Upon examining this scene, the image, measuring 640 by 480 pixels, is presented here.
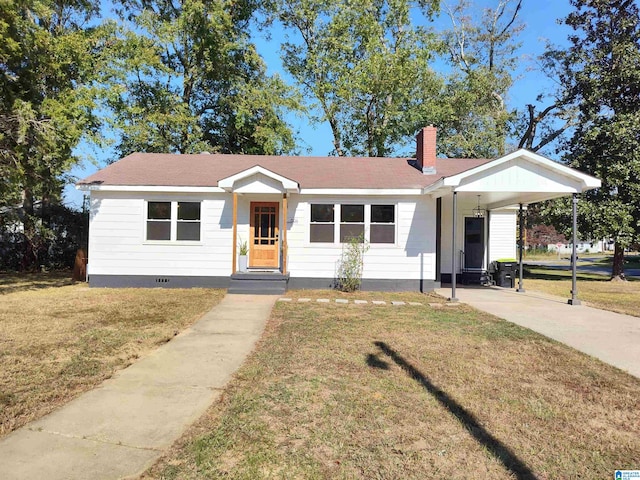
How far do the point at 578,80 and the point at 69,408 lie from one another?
21045 mm

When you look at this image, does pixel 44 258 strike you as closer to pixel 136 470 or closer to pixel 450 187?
pixel 450 187

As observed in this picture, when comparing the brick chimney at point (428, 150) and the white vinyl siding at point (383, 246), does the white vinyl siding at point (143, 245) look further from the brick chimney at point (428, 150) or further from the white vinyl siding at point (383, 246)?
the brick chimney at point (428, 150)

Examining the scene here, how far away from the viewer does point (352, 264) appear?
12.2 meters

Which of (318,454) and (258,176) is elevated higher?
(258,176)

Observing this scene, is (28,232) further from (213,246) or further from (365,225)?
(365,225)

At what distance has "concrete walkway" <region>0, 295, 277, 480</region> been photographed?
107 inches

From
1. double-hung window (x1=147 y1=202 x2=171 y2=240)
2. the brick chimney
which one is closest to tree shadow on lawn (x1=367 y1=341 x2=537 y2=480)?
double-hung window (x1=147 y1=202 x2=171 y2=240)

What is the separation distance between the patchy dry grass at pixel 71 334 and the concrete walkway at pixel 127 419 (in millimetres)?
257

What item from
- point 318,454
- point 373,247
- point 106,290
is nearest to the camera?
point 318,454

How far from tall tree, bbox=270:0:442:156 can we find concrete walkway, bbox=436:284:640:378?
14361 millimetres

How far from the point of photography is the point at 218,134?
23.3m

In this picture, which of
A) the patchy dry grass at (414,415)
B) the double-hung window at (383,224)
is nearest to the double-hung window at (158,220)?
the double-hung window at (383,224)

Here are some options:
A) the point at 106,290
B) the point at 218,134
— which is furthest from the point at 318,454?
the point at 218,134

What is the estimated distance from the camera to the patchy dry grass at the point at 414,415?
2.77 metres
